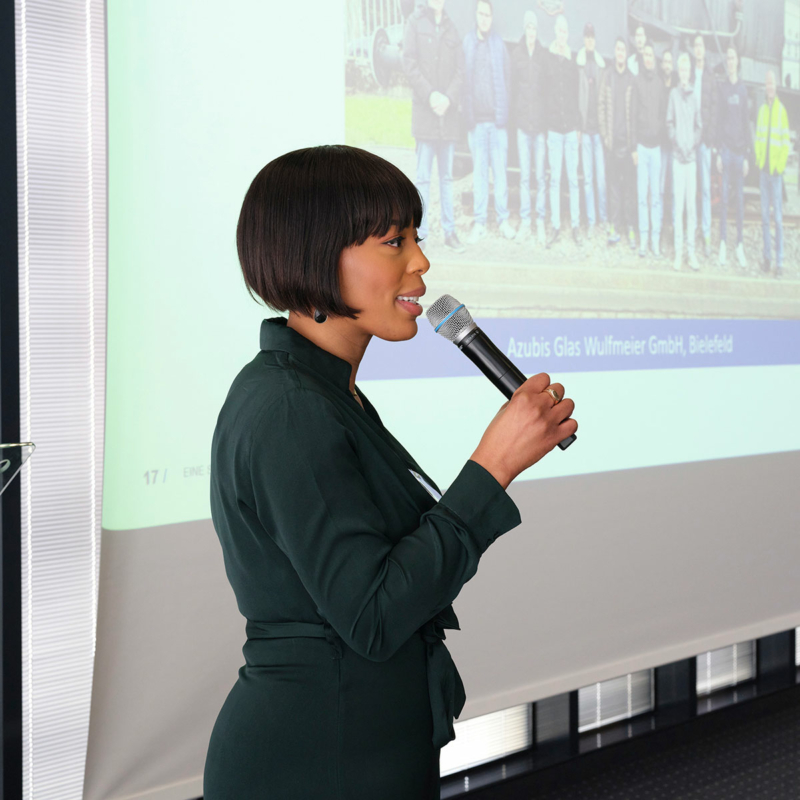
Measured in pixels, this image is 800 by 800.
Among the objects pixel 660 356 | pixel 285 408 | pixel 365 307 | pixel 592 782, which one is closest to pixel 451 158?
pixel 660 356

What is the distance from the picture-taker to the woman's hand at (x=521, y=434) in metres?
0.85

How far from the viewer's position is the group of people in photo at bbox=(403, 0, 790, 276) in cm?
208

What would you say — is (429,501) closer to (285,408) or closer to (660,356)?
(285,408)

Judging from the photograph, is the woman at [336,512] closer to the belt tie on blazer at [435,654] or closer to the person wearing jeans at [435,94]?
the belt tie on blazer at [435,654]

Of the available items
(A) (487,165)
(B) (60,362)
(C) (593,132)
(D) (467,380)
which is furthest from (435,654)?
(C) (593,132)

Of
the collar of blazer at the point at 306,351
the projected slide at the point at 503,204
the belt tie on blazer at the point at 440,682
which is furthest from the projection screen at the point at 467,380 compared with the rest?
the belt tie on blazer at the point at 440,682

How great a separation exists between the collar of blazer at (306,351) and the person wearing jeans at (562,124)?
4.92 feet

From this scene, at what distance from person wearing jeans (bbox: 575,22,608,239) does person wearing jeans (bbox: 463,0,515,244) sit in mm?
292

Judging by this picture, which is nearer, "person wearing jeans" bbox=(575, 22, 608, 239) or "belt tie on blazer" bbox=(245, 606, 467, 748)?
"belt tie on blazer" bbox=(245, 606, 467, 748)

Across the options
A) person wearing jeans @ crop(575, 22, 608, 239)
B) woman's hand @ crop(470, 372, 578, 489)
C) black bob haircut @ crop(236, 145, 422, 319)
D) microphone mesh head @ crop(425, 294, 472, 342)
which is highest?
person wearing jeans @ crop(575, 22, 608, 239)

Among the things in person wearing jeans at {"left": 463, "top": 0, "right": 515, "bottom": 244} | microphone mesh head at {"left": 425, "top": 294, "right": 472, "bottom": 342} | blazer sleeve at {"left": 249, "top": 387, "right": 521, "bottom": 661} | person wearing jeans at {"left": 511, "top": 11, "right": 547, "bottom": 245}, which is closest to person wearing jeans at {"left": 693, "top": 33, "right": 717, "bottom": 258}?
person wearing jeans at {"left": 511, "top": 11, "right": 547, "bottom": 245}

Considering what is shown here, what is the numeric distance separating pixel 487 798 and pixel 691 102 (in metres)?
2.30

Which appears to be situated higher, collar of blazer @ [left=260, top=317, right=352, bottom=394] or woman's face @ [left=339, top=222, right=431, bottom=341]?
woman's face @ [left=339, top=222, right=431, bottom=341]

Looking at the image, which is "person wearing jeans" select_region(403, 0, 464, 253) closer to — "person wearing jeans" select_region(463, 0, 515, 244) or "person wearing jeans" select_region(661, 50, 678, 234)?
"person wearing jeans" select_region(463, 0, 515, 244)
